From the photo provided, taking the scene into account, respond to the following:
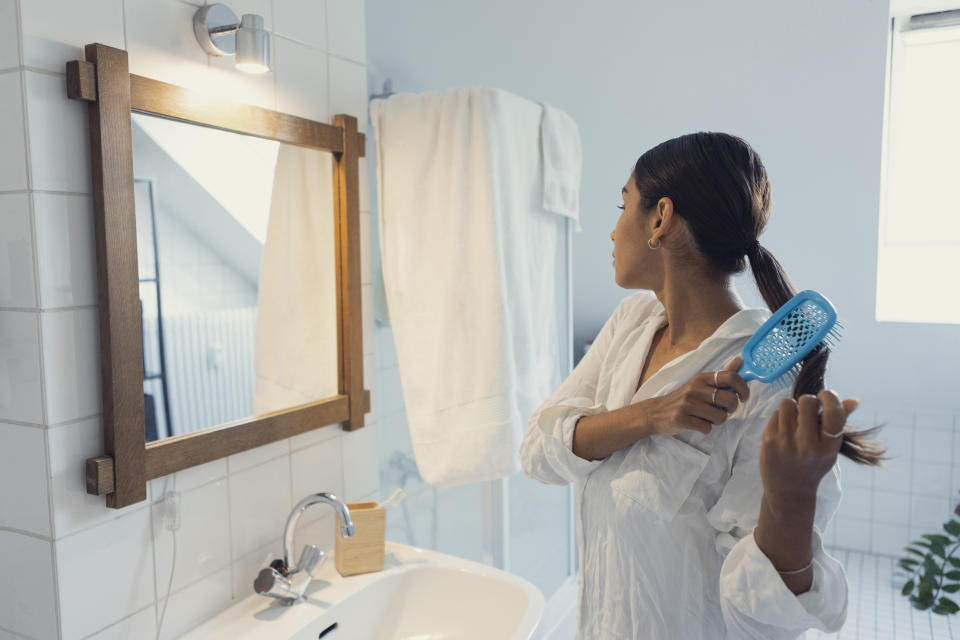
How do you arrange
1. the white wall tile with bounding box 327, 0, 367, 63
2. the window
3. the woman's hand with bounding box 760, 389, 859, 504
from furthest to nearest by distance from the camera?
the window → the white wall tile with bounding box 327, 0, 367, 63 → the woman's hand with bounding box 760, 389, 859, 504

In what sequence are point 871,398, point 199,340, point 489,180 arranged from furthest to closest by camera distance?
point 871,398
point 489,180
point 199,340

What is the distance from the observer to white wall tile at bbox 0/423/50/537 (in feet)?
3.06

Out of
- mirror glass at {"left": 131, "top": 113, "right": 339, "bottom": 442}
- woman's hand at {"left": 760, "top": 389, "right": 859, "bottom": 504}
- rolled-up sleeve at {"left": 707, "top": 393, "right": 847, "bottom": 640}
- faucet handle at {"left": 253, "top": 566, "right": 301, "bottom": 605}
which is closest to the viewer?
woman's hand at {"left": 760, "top": 389, "right": 859, "bottom": 504}

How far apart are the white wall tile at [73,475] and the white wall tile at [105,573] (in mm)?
20

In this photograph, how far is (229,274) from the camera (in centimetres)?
124

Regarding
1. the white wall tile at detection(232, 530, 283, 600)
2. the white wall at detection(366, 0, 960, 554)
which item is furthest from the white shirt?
the white wall at detection(366, 0, 960, 554)

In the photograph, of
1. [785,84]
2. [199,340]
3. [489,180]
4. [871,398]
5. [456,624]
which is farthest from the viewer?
[871,398]

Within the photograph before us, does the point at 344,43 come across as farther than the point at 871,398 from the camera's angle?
No

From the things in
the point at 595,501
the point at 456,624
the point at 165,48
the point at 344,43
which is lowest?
the point at 456,624

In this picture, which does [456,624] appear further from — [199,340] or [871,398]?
[871,398]

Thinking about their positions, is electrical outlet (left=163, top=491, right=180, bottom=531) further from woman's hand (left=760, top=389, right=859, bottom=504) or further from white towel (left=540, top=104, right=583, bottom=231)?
white towel (left=540, top=104, right=583, bottom=231)

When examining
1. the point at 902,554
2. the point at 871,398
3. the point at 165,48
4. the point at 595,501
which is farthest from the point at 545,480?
the point at 902,554

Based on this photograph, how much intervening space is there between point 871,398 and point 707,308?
6.94 feet

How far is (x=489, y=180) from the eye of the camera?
4.97ft
